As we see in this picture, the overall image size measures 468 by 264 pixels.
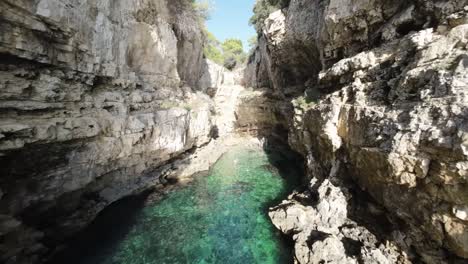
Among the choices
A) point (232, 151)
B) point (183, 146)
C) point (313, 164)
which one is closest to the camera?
point (313, 164)

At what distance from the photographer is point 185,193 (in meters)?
11.7

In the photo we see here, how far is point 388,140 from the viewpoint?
5906 millimetres

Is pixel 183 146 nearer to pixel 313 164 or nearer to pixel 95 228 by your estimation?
pixel 95 228

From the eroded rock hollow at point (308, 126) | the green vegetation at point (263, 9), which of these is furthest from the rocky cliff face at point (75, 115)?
the green vegetation at point (263, 9)

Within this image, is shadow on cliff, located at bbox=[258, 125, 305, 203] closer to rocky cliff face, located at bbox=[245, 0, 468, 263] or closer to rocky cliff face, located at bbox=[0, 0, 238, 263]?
rocky cliff face, located at bbox=[245, 0, 468, 263]

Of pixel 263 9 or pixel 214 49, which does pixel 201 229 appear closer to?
pixel 263 9

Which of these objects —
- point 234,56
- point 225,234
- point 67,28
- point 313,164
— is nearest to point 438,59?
point 313,164

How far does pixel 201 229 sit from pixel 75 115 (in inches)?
253

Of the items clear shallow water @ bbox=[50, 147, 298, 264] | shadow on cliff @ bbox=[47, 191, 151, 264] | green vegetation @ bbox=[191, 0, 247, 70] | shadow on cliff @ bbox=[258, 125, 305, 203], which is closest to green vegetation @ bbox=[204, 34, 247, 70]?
green vegetation @ bbox=[191, 0, 247, 70]

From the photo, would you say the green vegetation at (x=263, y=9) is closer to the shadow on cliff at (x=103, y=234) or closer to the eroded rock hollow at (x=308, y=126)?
the eroded rock hollow at (x=308, y=126)

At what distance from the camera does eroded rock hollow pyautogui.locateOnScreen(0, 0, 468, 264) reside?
520 centimetres

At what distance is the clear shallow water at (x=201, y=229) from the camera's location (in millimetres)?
7383

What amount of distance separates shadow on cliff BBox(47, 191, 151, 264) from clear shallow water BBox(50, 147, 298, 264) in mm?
31

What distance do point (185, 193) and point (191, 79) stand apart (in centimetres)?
1165
